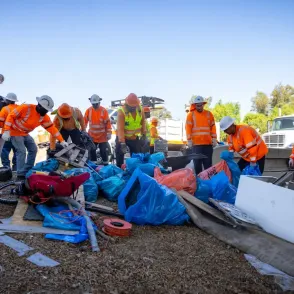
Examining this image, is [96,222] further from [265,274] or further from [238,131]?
[238,131]

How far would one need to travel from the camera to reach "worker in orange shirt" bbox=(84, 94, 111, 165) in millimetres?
6766

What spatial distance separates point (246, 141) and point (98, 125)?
311 cm

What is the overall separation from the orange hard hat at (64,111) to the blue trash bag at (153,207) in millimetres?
3043

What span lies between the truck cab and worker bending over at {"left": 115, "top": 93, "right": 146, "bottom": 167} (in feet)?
22.5

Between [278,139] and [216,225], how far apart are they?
360 inches

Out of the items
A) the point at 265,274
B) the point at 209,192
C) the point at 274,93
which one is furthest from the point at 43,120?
the point at 274,93

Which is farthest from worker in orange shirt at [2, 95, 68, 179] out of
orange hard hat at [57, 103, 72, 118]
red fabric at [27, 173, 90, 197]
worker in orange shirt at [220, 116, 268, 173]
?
worker in orange shirt at [220, 116, 268, 173]

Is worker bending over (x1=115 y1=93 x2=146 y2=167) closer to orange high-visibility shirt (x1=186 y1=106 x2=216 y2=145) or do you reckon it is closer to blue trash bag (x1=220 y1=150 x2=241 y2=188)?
orange high-visibility shirt (x1=186 y1=106 x2=216 y2=145)

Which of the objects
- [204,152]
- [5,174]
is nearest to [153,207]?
[204,152]

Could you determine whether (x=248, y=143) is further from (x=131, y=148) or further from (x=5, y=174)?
(x=5, y=174)

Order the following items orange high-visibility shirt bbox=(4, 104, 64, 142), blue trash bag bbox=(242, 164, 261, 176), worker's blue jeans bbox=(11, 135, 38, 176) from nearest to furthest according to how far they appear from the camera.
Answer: blue trash bag bbox=(242, 164, 261, 176), orange high-visibility shirt bbox=(4, 104, 64, 142), worker's blue jeans bbox=(11, 135, 38, 176)

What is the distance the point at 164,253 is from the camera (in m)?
2.80

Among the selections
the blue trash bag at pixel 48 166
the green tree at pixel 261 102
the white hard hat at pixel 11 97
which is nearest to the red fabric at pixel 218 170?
the blue trash bag at pixel 48 166

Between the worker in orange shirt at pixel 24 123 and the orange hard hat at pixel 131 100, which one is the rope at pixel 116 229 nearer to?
the worker in orange shirt at pixel 24 123
